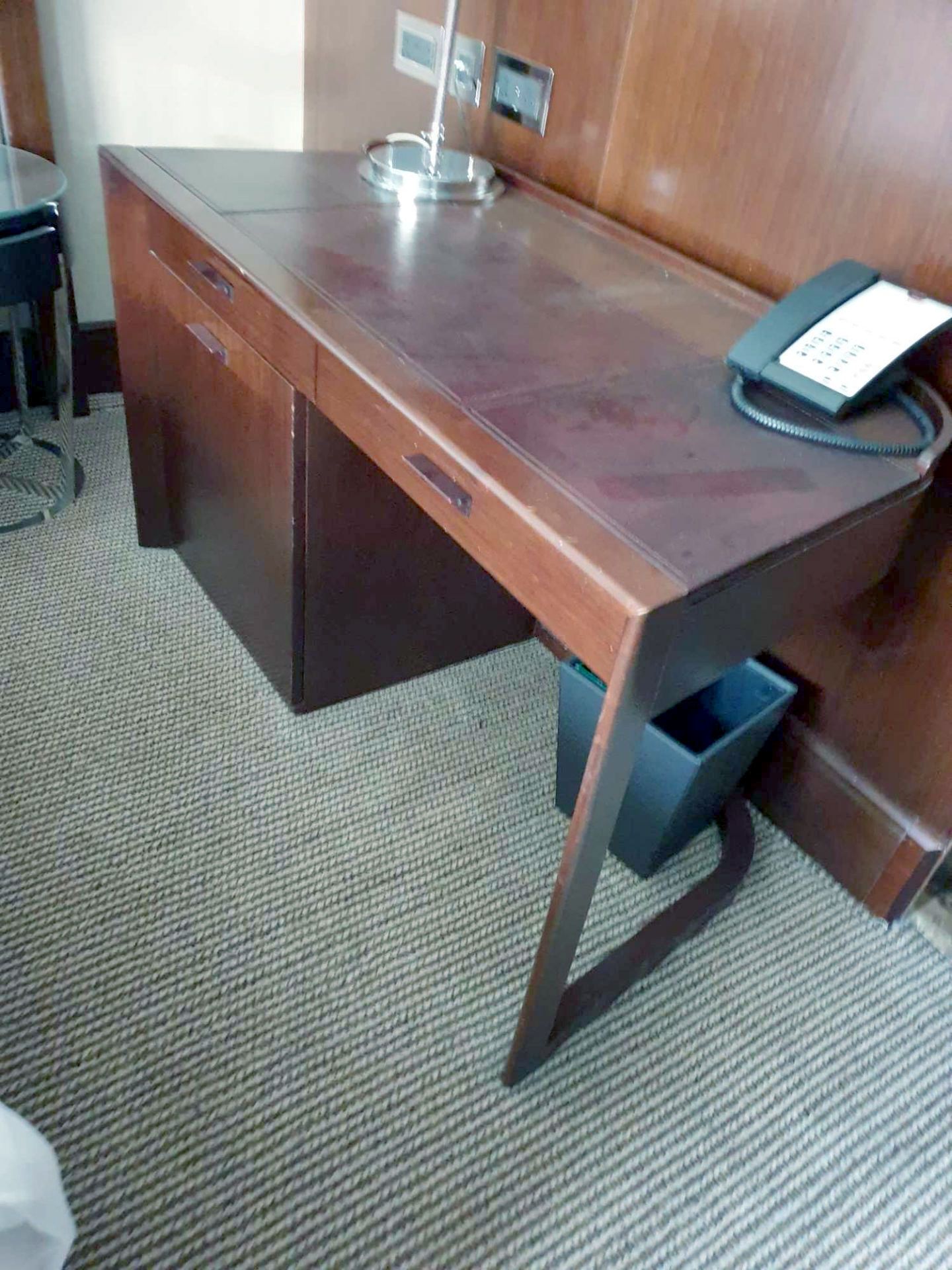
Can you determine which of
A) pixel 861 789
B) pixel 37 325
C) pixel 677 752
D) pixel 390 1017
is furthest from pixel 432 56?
pixel 390 1017

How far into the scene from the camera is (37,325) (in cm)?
201

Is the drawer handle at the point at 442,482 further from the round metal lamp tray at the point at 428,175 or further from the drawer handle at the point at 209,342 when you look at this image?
the round metal lamp tray at the point at 428,175

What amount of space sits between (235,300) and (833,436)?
73 centimetres

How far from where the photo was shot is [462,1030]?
1131mm

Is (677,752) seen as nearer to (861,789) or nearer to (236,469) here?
(861,789)

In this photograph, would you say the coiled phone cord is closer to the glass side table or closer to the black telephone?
A: the black telephone

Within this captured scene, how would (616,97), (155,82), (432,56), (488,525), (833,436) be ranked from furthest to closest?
(155,82), (432,56), (616,97), (833,436), (488,525)

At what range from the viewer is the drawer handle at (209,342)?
1.26 meters

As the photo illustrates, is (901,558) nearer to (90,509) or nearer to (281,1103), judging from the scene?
(281,1103)

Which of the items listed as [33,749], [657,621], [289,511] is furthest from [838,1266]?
[33,749]

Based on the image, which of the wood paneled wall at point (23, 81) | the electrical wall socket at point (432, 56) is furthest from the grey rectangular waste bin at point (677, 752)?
the wood paneled wall at point (23, 81)

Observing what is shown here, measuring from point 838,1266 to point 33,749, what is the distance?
125 cm

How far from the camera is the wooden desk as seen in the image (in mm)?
759

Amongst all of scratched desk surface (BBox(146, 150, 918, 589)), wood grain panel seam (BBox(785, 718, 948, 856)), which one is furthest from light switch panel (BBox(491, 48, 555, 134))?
wood grain panel seam (BBox(785, 718, 948, 856))
